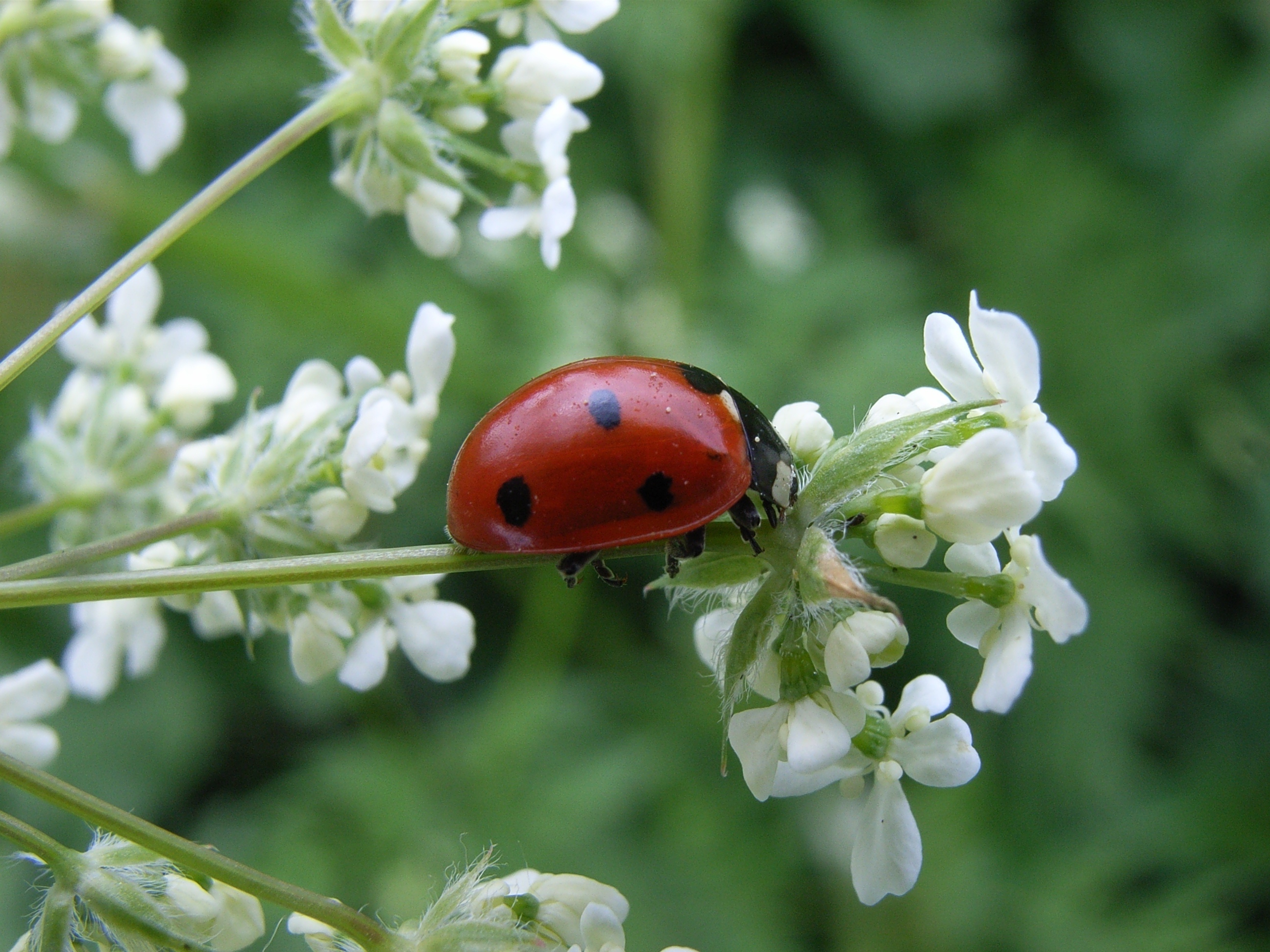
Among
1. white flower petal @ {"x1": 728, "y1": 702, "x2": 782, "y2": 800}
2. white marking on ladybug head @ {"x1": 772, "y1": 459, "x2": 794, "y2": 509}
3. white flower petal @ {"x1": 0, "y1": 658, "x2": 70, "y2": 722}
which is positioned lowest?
white flower petal @ {"x1": 0, "y1": 658, "x2": 70, "y2": 722}

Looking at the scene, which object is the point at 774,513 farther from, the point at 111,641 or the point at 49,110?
the point at 49,110

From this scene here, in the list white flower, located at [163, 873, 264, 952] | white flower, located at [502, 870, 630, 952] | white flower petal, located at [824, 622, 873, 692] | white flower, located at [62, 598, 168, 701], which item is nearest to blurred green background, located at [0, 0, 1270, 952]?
white flower, located at [62, 598, 168, 701]

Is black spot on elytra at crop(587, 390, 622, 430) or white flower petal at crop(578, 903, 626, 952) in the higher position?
black spot on elytra at crop(587, 390, 622, 430)

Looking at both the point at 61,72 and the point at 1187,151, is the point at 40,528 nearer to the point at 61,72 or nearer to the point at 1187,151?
the point at 61,72

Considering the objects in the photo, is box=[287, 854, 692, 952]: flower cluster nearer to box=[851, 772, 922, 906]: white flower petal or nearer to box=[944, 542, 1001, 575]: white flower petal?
box=[851, 772, 922, 906]: white flower petal

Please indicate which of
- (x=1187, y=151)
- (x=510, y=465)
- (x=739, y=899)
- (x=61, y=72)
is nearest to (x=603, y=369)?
(x=510, y=465)

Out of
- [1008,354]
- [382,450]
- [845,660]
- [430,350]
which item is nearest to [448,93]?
[430,350]

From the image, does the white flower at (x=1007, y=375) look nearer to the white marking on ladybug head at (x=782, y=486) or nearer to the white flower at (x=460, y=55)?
the white marking on ladybug head at (x=782, y=486)

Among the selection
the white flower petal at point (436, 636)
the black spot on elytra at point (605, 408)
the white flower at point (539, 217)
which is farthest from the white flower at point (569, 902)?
the white flower at point (539, 217)
